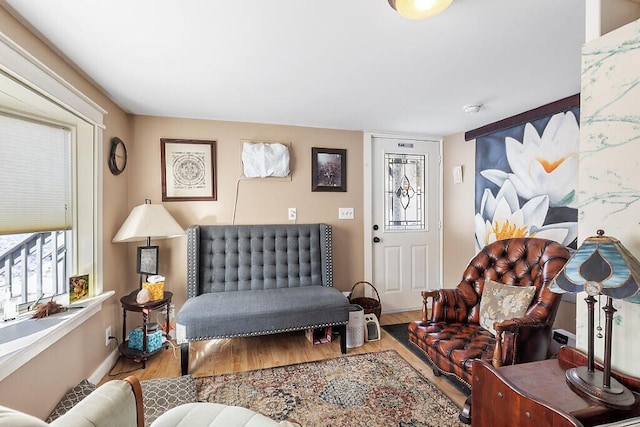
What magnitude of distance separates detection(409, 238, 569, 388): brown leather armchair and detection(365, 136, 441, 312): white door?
124 cm

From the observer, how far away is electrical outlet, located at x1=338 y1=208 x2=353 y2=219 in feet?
A: 11.0

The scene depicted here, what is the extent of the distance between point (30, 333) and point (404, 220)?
343 cm

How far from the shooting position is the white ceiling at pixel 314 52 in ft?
4.36

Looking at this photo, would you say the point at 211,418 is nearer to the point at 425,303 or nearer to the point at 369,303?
the point at 425,303

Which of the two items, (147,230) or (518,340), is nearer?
(518,340)

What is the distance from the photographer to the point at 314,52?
1.68 metres

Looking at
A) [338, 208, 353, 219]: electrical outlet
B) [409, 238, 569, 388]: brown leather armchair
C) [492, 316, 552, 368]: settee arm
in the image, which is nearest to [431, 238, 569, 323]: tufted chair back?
[409, 238, 569, 388]: brown leather armchair

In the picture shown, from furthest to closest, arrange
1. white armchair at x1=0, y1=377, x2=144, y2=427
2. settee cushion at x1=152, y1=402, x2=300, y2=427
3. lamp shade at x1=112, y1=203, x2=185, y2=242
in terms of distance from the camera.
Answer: lamp shade at x1=112, y1=203, x2=185, y2=242, settee cushion at x1=152, y1=402, x2=300, y2=427, white armchair at x1=0, y1=377, x2=144, y2=427

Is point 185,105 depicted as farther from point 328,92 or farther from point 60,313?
point 60,313

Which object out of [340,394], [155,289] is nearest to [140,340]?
[155,289]

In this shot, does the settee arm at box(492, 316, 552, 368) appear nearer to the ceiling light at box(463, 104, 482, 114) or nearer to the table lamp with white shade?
the ceiling light at box(463, 104, 482, 114)

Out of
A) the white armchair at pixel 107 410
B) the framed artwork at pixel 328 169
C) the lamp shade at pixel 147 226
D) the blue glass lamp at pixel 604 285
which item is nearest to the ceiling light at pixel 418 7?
the blue glass lamp at pixel 604 285

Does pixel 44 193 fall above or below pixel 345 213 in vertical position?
above

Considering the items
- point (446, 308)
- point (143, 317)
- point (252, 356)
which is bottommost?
point (252, 356)
